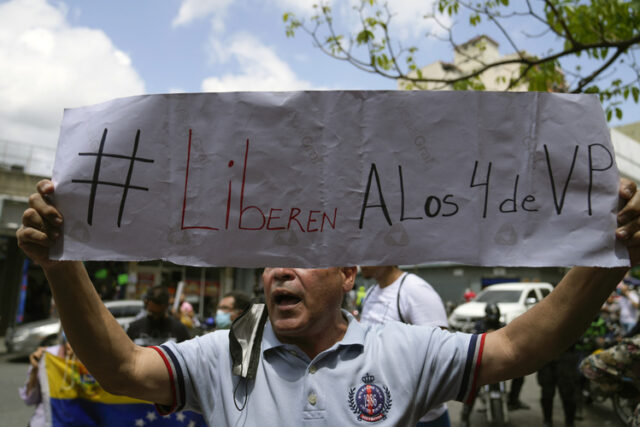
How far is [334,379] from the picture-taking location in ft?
6.02

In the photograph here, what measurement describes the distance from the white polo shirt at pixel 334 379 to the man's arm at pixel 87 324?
0.07 m

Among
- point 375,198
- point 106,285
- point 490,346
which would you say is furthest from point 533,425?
point 106,285

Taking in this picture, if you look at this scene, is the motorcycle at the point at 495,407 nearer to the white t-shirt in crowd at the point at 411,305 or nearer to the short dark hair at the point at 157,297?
the white t-shirt in crowd at the point at 411,305

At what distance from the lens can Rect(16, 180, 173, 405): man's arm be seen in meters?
1.62

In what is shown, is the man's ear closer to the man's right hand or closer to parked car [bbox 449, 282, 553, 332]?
the man's right hand

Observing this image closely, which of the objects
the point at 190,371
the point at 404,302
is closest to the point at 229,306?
the point at 404,302

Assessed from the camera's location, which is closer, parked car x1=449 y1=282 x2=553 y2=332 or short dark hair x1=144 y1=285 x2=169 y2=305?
short dark hair x1=144 y1=285 x2=169 y2=305

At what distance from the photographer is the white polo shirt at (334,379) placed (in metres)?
1.77

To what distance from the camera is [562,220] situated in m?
1.62

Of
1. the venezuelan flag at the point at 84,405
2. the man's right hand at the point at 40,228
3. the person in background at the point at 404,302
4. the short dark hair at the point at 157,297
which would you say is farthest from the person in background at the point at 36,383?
the man's right hand at the point at 40,228

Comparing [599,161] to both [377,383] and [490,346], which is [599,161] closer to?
[490,346]

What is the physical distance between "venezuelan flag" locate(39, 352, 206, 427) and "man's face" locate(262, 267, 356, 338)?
256 centimetres

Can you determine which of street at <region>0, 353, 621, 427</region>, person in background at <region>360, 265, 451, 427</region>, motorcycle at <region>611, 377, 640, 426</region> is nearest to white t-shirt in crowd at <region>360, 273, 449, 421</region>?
person in background at <region>360, 265, 451, 427</region>

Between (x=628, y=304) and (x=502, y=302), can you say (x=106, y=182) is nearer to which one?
(x=628, y=304)
